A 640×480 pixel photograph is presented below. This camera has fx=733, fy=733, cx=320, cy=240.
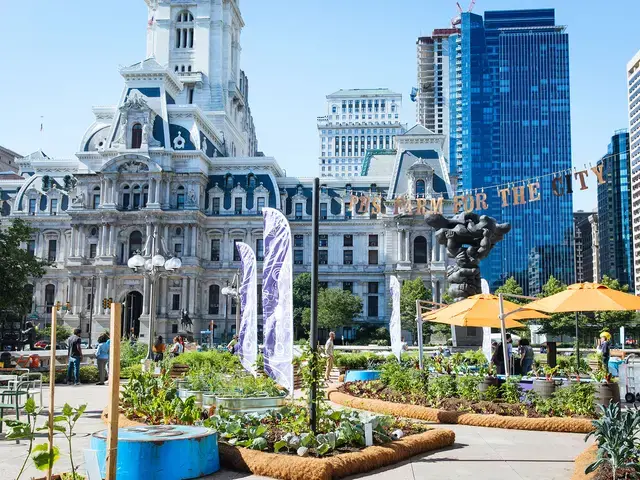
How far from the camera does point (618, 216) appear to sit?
495 ft

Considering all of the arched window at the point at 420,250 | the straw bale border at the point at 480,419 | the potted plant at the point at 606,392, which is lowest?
the straw bale border at the point at 480,419

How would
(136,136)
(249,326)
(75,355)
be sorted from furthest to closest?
1. (136,136)
2. (75,355)
3. (249,326)

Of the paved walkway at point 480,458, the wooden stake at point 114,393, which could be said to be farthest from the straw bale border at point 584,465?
the wooden stake at point 114,393

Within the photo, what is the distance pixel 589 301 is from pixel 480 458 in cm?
768

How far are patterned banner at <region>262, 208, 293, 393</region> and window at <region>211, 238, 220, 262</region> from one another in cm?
6252

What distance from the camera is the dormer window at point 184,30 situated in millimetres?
93938

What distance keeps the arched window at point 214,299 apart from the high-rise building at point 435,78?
397 feet

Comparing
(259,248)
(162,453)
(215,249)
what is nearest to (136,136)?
(215,249)

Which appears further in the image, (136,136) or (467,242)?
(136,136)

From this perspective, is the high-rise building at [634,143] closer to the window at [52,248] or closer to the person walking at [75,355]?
the window at [52,248]

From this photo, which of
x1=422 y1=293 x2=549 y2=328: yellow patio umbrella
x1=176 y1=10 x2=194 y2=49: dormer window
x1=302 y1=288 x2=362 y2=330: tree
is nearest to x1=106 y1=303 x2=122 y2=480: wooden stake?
x1=422 y1=293 x2=549 y2=328: yellow patio umbrella

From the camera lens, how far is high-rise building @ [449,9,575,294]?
147250 mm

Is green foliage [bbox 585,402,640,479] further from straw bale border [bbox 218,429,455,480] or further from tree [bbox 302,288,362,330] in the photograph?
tree [bbox 302,288,362,330]

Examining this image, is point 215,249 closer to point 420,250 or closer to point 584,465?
point 420,250
